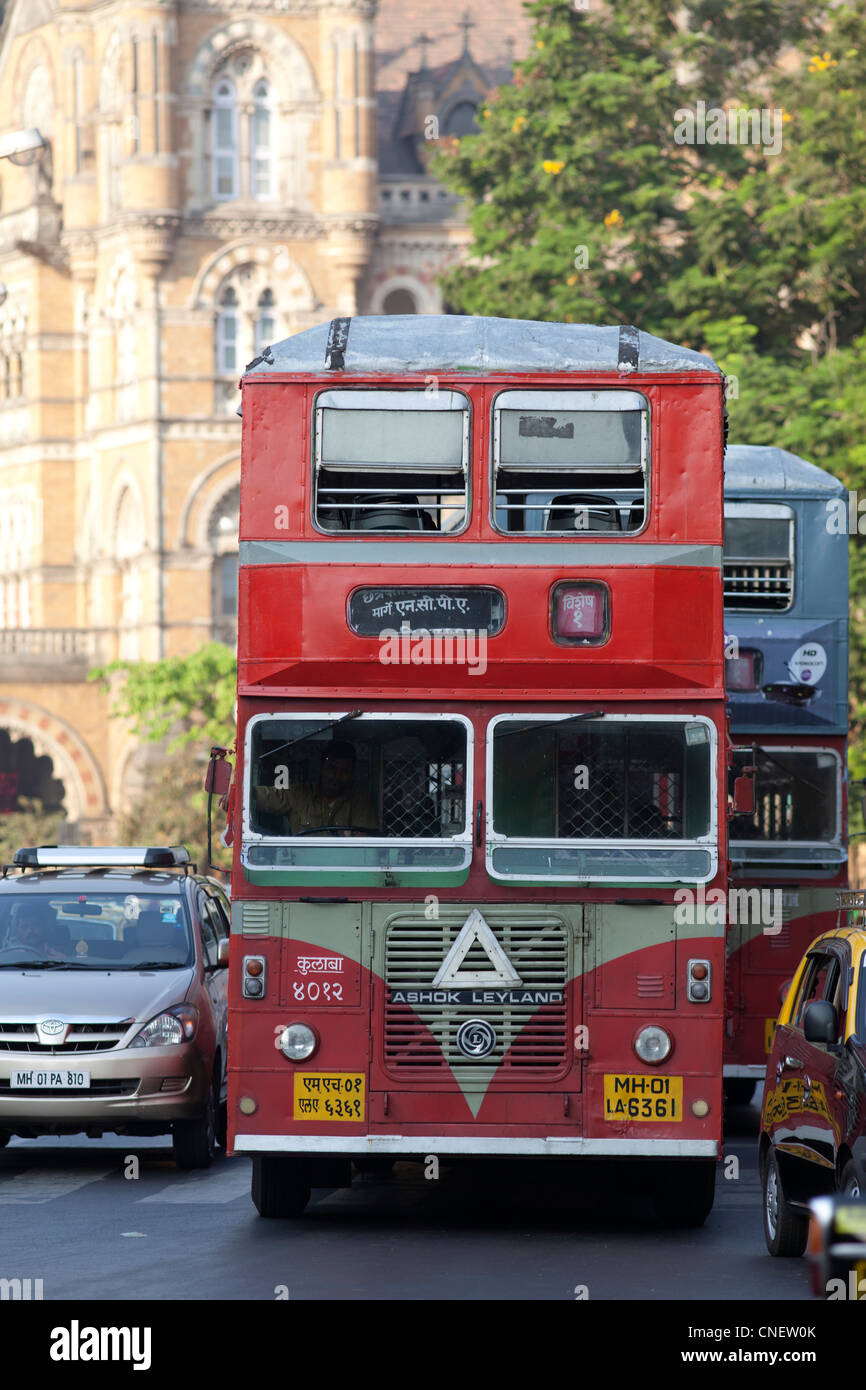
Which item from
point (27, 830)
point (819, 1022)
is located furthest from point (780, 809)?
point (27, 830)

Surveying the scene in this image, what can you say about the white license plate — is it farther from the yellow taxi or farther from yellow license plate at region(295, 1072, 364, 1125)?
the yellow taxi

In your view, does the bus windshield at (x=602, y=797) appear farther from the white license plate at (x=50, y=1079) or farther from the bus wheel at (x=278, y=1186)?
the white license plate at (x=50, y=1079)

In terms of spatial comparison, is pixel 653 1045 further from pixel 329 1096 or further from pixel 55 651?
pixel 55 651

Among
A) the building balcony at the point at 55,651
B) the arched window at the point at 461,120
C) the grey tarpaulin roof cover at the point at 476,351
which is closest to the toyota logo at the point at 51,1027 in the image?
the grey tarpaulin roof cover at the point at 476,351

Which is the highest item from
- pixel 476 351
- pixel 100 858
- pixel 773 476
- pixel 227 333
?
pixel 227 333

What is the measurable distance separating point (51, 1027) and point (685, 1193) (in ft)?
13.7

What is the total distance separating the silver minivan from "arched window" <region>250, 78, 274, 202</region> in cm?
5278

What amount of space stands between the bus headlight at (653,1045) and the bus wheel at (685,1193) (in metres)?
0.82

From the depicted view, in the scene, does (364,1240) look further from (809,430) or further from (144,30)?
(144,30)

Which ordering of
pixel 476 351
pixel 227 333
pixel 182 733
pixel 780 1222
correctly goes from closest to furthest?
1. pixel 780 1222
2. pixel 476 351
3. pixel 182 733
4. pixel 227 333

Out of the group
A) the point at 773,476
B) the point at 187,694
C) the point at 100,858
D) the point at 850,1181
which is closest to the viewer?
the point at 850,1181

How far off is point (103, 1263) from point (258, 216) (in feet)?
192

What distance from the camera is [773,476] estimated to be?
1983 cm

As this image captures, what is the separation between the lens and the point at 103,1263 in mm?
11992
